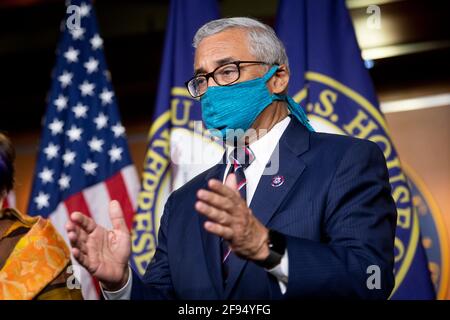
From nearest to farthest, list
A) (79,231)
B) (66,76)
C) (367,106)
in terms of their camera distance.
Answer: (79,231)
(367,106)
(66,76)

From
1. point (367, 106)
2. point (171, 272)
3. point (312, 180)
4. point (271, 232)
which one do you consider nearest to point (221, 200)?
point (271, 232)

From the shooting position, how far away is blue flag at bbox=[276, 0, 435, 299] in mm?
2953

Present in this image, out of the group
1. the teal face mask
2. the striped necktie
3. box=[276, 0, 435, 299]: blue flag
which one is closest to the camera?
the striped necktie

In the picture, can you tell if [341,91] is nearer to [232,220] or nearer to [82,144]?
[82,144]

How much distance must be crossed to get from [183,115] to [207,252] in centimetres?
172

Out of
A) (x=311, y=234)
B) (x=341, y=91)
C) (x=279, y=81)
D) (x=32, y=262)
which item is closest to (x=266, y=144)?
(x=279, y=81)

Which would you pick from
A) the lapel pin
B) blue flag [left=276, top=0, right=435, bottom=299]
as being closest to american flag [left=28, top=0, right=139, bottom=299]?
blue flag [left=276, top=0, right=435, bottom=299]

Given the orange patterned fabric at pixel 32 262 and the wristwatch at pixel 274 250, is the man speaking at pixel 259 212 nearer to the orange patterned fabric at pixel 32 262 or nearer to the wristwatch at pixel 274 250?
the wristwatch at pixel 274 250

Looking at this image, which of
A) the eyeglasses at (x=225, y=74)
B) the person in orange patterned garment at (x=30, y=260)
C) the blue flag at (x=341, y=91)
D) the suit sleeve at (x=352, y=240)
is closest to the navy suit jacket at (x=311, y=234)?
the suit sleeve at (x=352, y=240)

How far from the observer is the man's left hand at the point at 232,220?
3.97ft

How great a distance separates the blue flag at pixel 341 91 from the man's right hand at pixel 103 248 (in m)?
1.80

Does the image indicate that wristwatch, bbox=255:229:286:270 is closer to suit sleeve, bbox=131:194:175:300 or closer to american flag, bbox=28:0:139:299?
suit sleeve, bbox=131:194:175:300
